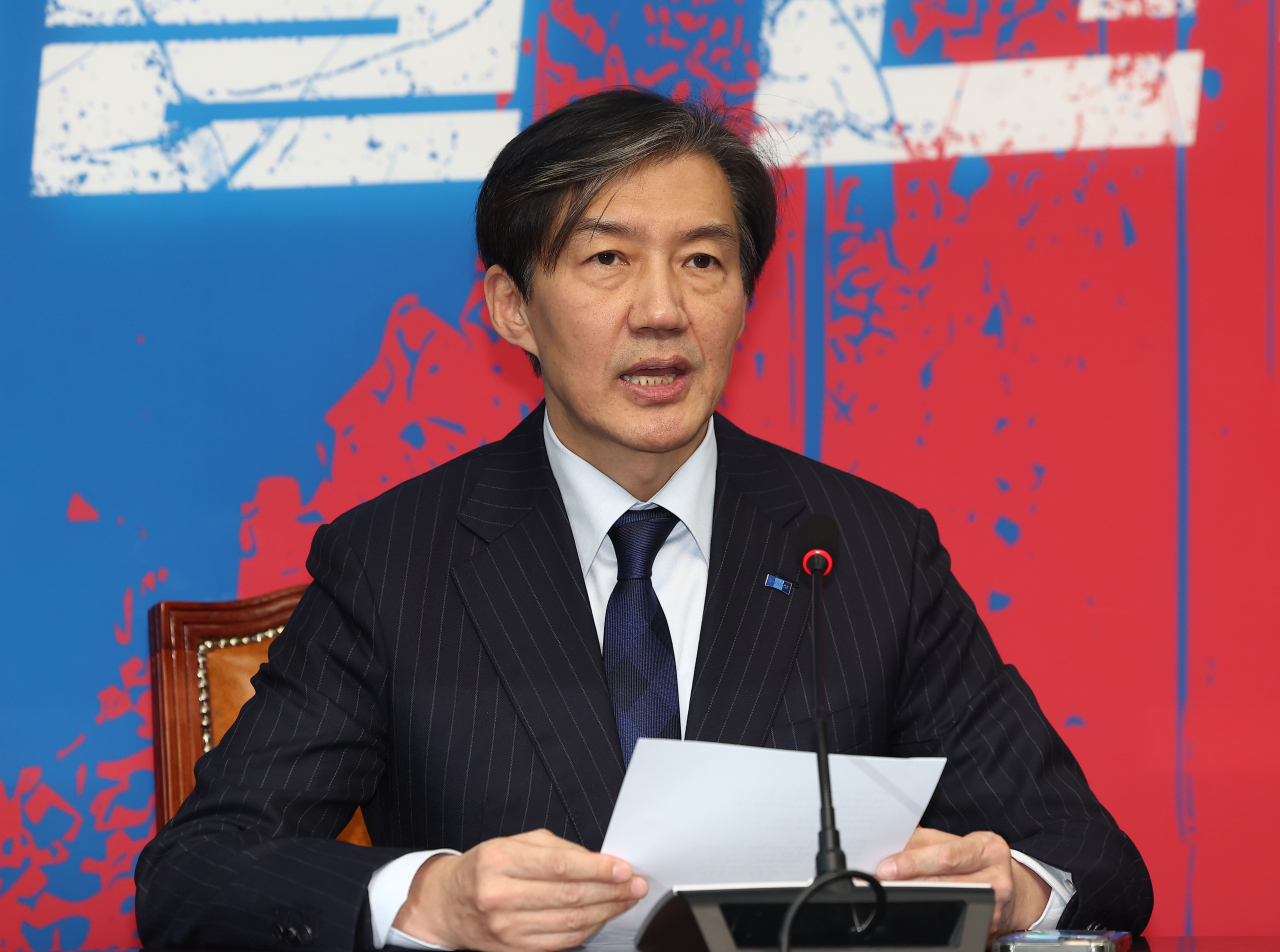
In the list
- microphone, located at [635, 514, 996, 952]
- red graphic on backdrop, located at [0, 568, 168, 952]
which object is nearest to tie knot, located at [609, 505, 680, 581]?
microphone, located at [635, 514, 996, 952]

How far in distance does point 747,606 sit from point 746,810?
66 centimetres

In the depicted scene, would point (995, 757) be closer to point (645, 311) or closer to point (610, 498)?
point (610, 498)

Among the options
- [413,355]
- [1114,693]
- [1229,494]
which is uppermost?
[413,355]

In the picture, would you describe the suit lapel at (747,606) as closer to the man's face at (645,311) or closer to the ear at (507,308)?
the man's face at (645,311)

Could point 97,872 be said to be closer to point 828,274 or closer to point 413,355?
point 413,355

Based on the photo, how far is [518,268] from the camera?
78.3 inches

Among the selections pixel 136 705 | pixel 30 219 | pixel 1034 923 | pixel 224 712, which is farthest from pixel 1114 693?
pixel 30 219

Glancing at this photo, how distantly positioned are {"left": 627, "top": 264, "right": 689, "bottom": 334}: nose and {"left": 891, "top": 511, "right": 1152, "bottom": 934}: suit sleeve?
1.67 feet

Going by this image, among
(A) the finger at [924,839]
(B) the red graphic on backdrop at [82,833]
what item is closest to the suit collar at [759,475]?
(A) the finger at [924,839]

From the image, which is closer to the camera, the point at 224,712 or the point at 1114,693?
the point at 224,712

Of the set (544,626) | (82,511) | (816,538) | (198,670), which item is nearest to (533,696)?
(544,626)

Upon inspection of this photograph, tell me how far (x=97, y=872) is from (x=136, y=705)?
35 centimetres

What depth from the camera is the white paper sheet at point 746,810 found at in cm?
114

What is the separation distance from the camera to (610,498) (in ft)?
6.21
